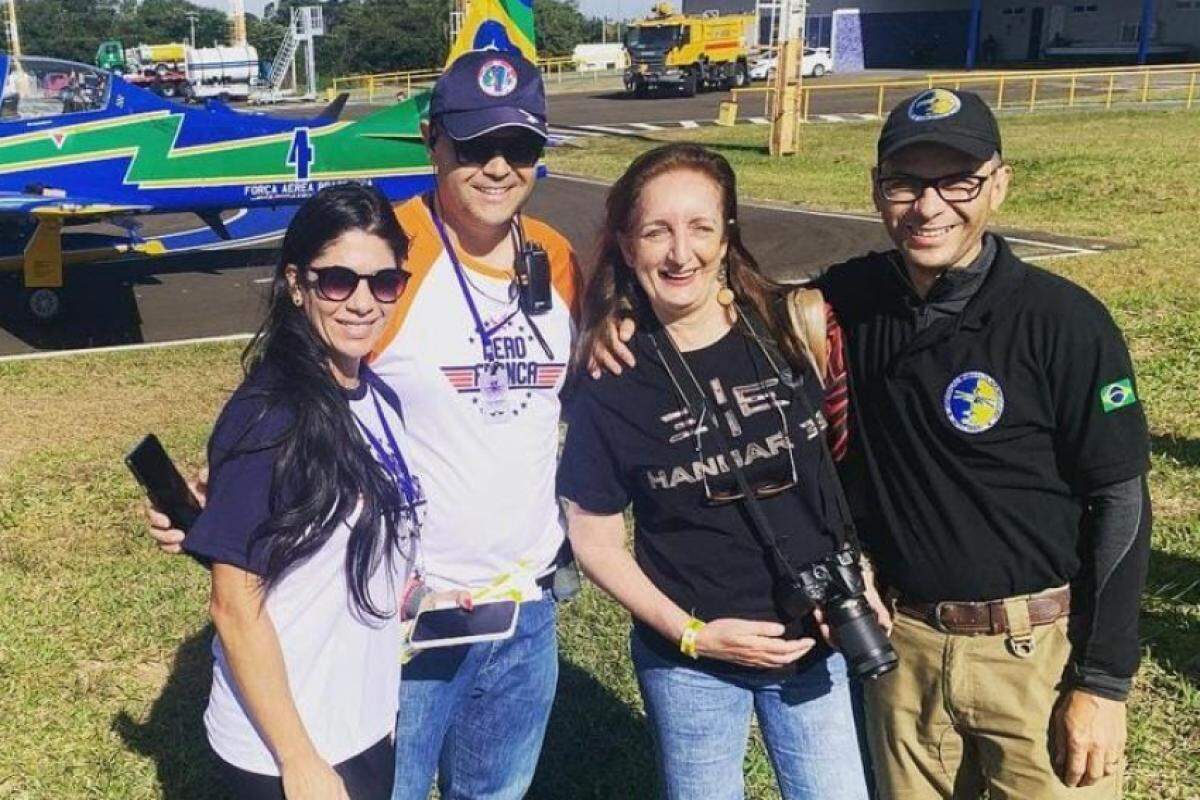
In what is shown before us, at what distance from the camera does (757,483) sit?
2154mm

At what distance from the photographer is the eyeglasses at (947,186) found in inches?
82.6

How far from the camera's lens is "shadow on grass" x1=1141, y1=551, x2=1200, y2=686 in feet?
12.9

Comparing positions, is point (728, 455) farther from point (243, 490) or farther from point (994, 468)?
point (243, 490)

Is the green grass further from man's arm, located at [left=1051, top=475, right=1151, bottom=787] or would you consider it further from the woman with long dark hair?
the woman with long dark hair

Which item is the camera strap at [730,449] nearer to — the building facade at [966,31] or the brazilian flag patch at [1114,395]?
the brazilian flag patch at [1114,395]

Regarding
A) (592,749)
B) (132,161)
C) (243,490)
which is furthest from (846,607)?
(132,161)

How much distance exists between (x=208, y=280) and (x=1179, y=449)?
963 centimetres

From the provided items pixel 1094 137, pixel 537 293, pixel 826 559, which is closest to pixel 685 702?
pixel 826 559

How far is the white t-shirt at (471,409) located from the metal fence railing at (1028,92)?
24191 millimetres

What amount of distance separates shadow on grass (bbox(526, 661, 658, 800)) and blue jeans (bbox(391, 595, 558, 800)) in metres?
1.04

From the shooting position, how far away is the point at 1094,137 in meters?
20.8

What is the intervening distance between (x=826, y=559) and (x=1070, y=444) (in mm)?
524

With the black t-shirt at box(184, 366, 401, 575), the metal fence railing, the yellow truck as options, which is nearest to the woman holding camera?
the black t-shirt at box(184, 366, 401, 575)

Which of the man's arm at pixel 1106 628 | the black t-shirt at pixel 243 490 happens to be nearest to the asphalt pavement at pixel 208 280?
the man's arm at pixel 1106 628
